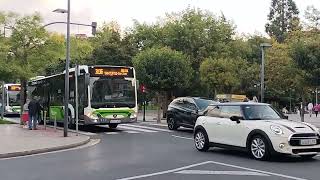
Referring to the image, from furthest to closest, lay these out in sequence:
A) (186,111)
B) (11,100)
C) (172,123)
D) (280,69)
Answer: (11,100)
(280,69)
(172,123)
(186,111)

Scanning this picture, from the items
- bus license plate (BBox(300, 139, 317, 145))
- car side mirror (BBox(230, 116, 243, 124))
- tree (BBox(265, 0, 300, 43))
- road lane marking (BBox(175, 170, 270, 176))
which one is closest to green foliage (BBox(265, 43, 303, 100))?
car side mirror (BBox(230, 116, 243, 124))

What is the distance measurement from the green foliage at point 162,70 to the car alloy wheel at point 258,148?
2189 cm

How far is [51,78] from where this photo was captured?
2933 cm

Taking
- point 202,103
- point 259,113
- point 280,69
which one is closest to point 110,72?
point 202,103

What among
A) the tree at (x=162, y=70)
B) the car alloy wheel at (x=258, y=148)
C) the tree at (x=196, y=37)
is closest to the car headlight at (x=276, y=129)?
the car alloy wheel at (x=258, y=148)

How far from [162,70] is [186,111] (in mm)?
11304

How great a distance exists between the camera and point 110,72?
24875 mm

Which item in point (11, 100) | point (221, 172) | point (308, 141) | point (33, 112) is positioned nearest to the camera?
point (221, 172)

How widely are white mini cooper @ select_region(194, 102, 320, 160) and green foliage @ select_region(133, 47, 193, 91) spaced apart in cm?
1971

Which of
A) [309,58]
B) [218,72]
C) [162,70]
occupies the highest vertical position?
[309,58]

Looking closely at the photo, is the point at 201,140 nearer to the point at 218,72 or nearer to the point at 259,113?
the point at 259,113

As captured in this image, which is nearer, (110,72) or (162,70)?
(110,72)

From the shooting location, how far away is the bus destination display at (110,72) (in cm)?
2460

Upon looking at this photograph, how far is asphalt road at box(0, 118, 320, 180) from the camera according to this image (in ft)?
35.8
